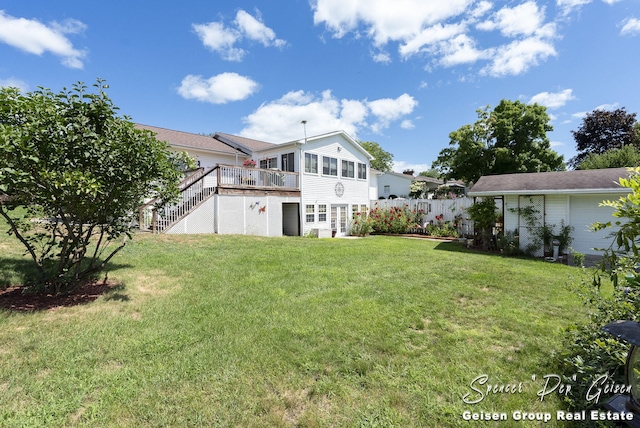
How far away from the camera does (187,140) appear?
58.4 feet

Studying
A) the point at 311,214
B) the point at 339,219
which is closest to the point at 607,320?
the point at 311,214

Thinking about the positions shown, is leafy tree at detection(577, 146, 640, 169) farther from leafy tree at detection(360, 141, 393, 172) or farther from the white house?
leafy tree at detection(360, 141, 393, 172)

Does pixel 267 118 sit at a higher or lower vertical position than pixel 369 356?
higher

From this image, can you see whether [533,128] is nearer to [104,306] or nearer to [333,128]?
[333,128]

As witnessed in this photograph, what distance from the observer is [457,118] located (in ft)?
80.2

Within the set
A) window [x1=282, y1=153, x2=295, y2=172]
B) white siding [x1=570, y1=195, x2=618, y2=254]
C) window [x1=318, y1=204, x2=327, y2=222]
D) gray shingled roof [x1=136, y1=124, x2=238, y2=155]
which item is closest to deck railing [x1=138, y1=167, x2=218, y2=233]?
gray shingled roof [x1=136, y1=124, x2=238, y2=155]

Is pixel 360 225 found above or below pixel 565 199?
below

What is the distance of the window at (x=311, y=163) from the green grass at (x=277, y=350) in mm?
11559

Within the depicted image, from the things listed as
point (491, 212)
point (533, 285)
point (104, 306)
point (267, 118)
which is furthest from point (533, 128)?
point (104, 306)

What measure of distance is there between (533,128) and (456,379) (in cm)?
2695

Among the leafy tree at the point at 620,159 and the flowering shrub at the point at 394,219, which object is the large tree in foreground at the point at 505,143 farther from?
the flowering shrub at the point at 394,219

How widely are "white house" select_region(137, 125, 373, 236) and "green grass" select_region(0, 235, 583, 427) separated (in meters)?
6.43

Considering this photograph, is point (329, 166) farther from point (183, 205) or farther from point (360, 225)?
point (183, 205)

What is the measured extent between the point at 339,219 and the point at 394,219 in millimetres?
3631
